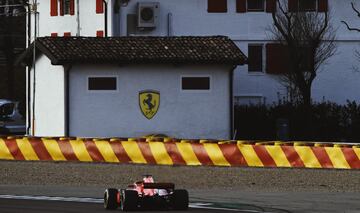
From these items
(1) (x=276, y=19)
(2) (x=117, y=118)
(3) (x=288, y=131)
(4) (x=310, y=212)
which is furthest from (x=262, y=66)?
(4) (x=310, y=212)

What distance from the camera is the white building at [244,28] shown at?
56938mm

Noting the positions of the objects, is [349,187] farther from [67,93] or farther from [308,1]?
[308,1]

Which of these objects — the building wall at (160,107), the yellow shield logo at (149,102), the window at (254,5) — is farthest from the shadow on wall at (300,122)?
the window at (254,5)

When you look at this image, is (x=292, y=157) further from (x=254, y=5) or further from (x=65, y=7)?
(x=65, y=7)

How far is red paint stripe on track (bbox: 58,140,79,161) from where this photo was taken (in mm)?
30391

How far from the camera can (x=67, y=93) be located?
4541 centimetres

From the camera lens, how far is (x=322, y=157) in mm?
28516

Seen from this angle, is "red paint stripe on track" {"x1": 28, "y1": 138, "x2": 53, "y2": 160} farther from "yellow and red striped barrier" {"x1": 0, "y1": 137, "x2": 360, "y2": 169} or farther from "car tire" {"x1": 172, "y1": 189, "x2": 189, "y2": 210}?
"car tire" {"x1": 172, "y1": 189, "x2": 189, "y2": 210}

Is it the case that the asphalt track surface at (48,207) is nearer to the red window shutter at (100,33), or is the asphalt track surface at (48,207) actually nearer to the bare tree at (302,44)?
the bare tree at (302,44)

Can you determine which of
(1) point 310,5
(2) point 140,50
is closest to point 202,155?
(2) point 140,50

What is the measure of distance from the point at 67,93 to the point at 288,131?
33.2 feet

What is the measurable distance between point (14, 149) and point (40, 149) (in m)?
0.89

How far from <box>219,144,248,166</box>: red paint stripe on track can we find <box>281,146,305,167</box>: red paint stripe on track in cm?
116

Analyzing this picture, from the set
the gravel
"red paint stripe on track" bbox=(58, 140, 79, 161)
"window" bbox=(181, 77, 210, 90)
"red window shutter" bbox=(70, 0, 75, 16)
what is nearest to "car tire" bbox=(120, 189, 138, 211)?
the gravel
